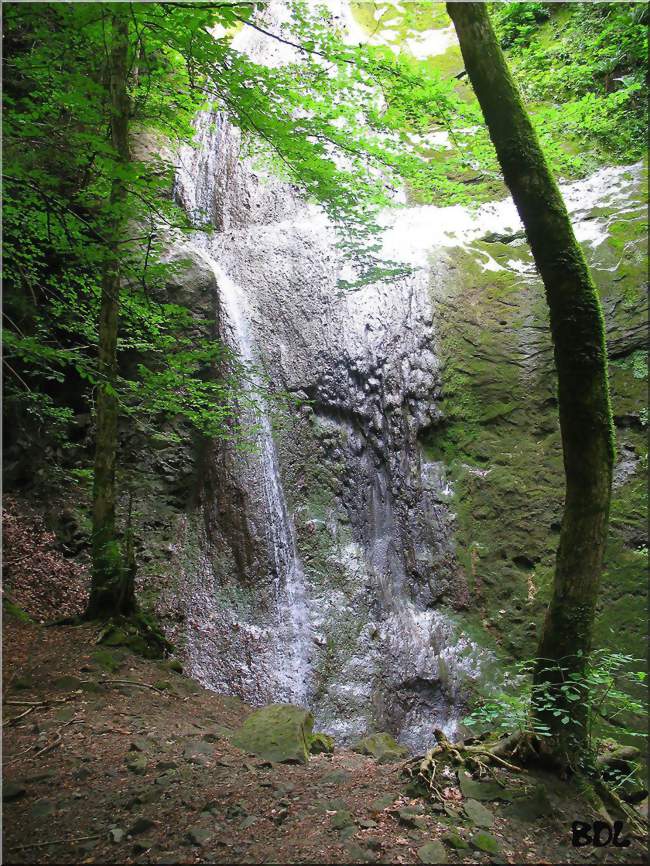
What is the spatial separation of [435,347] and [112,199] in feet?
18.0

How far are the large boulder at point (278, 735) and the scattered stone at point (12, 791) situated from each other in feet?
5.38

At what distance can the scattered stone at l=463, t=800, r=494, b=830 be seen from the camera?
2746 millimetres

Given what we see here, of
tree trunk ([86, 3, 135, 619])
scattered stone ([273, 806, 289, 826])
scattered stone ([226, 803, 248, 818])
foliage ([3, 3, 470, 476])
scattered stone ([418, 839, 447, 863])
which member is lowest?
scattered stone ([273, 806, 289, 826])

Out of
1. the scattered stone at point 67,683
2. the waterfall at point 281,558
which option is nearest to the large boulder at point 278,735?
the scattered stone at point 67,683

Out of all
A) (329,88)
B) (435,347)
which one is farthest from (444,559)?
(329,88)

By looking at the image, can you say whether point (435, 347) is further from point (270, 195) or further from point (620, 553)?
point (270, 195)

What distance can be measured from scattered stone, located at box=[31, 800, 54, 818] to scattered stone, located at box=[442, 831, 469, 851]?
2.03 metres

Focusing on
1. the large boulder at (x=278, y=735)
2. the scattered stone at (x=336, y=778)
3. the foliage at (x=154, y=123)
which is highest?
the foliage at (x=154, y=123)

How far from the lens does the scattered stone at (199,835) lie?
256 centimetres

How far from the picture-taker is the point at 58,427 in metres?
7.64

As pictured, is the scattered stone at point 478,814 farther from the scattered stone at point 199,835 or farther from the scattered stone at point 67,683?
the scattered stone at point 67,683

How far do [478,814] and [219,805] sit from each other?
1.43m

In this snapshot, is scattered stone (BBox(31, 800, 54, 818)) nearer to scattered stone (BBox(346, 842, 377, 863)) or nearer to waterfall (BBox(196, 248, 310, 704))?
A: scattered stone (BBox(346, 842, 377, 863))

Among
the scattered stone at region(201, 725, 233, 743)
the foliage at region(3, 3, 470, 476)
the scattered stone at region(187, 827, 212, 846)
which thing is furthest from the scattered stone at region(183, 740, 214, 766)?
the foliage at region(3, 3, 470, 476)
